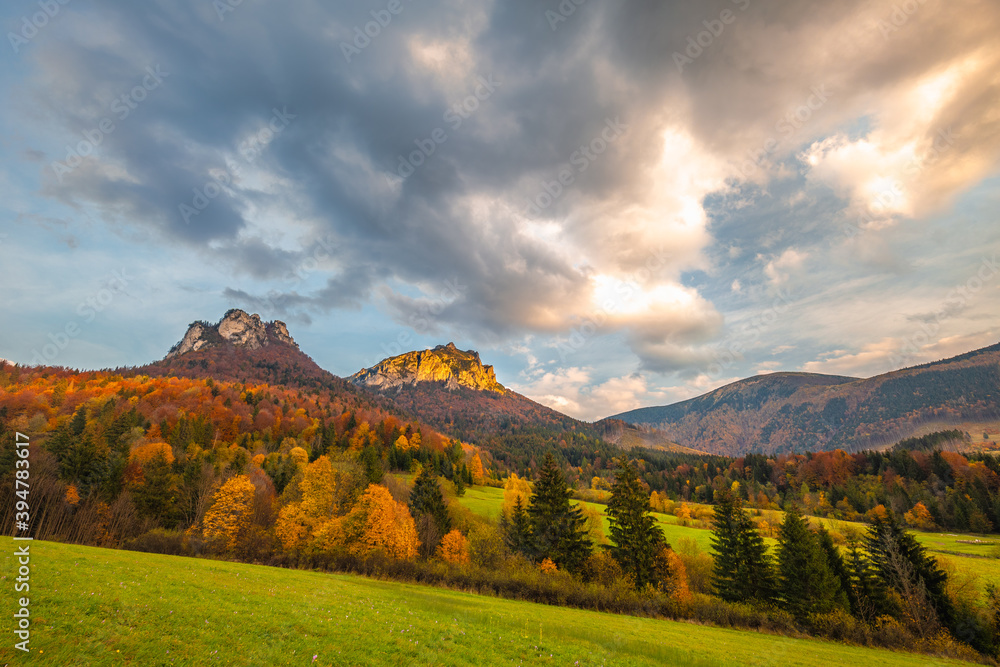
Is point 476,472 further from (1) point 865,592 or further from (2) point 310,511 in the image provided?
(1) point 865,592

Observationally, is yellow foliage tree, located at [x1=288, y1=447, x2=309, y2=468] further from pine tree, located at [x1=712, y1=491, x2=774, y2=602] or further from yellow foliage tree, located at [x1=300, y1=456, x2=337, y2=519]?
pine tree, located at [x1=712, y1=491, x2=774, y2=602]

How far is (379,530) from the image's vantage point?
45969 mm

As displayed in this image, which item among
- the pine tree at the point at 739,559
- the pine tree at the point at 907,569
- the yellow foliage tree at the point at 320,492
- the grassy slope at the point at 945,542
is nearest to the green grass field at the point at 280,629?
the pine tree at the point at 739,559

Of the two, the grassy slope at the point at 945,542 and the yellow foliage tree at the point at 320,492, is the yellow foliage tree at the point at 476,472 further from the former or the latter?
the yellow foliage tree at the point at 320,492

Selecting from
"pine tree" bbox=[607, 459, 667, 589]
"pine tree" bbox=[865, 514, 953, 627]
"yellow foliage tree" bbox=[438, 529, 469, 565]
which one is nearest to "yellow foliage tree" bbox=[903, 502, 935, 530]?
"pine tree" bbox=[865, 514, 953, 627]

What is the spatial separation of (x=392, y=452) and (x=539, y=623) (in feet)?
273

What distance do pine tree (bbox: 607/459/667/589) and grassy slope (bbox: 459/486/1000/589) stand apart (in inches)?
875

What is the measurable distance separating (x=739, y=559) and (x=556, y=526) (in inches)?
893

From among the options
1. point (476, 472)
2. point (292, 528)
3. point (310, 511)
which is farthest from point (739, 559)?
point (476, 472)

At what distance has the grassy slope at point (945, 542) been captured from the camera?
49.3 m

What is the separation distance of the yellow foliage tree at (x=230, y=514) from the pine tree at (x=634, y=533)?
4798 cm

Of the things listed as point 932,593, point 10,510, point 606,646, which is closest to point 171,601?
point 606,646

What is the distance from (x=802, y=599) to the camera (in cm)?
4022

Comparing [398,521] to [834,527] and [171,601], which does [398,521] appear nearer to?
[171,601]
